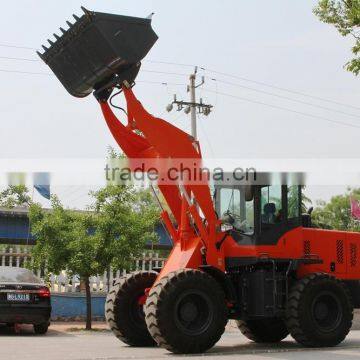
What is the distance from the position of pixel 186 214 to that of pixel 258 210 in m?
1.23

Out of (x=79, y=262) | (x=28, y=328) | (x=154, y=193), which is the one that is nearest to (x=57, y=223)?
(x=79, y=262)

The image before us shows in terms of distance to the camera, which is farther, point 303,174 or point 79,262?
point 79,262

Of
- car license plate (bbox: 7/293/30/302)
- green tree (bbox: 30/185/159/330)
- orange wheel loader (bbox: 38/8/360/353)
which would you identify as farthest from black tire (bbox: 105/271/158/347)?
green tree (bbox: 30/185/159/330)

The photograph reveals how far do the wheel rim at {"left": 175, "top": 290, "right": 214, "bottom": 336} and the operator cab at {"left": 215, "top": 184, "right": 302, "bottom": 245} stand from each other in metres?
1.47

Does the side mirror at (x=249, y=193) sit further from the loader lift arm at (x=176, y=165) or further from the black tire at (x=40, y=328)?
the black tire at (x=40, y=328)

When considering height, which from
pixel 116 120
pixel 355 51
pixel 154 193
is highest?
pixel 355 51

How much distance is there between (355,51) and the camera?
18.1 metres

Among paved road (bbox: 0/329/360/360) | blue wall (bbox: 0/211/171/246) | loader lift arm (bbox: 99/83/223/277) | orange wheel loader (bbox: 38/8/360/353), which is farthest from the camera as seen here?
blue wall (bbox: 0/211/171/246)

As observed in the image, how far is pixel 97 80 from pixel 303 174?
12.9 feet

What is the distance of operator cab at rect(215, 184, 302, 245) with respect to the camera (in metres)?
12.1

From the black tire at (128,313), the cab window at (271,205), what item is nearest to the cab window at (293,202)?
the cab window at (271,205)

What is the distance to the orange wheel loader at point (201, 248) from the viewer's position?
10.8 meters

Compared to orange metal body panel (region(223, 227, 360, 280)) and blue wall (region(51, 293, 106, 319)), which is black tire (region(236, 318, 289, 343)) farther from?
blue wall (region(51, 293, 106, 319))

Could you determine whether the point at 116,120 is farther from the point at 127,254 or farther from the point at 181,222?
the point at 127,254
